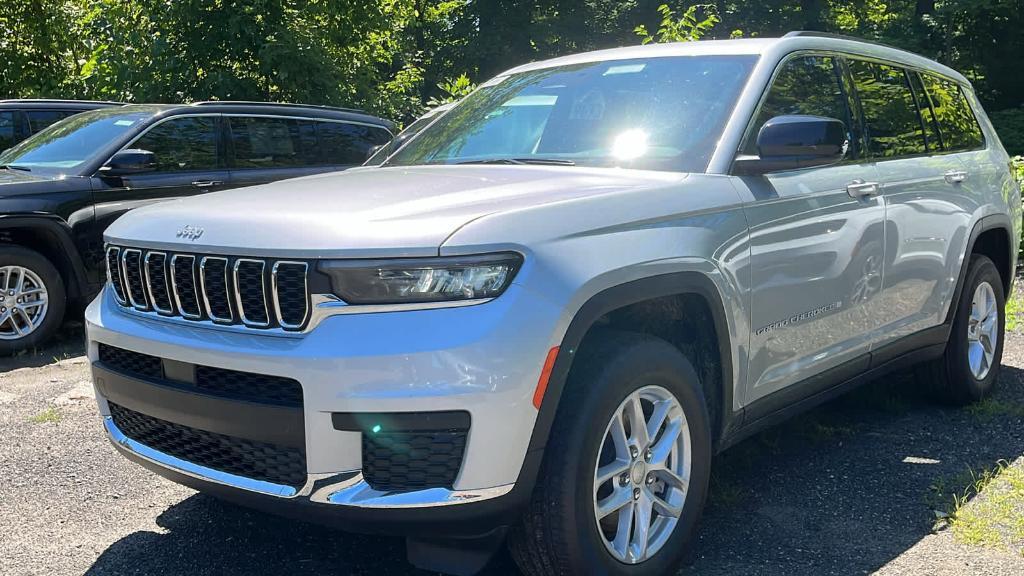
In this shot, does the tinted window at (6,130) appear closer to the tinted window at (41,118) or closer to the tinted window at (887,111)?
the tinted window at (41,118)

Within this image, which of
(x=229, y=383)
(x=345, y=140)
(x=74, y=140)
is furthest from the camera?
(x=345, y=140)

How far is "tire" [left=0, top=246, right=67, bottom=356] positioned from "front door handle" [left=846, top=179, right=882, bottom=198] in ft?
Result: 17.7

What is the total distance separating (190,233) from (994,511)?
3.12m

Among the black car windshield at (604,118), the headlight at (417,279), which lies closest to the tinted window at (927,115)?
the black car windshield at (604,118)

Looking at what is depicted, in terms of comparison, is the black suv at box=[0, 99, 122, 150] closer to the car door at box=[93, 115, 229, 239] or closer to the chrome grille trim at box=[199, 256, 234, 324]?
the car door at box=[93, 115, 229, 239]

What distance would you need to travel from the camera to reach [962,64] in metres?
28.5

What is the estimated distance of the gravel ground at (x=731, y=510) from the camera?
3.27m

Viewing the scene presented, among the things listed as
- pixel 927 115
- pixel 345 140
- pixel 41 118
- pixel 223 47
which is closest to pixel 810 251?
pixel 927 115

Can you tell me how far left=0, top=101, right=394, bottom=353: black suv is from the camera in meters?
6.61

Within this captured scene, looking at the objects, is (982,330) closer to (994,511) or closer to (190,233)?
(994,511)

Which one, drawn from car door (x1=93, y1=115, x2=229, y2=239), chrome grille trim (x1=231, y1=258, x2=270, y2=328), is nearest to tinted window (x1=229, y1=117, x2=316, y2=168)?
car door (x1=93, y1=115, x2=229, y2=239)

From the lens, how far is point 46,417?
5031 millimetres

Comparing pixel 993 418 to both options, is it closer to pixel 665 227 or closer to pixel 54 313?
pixel 665 227

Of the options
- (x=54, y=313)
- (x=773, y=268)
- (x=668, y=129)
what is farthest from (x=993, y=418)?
(x=54, y=313)
